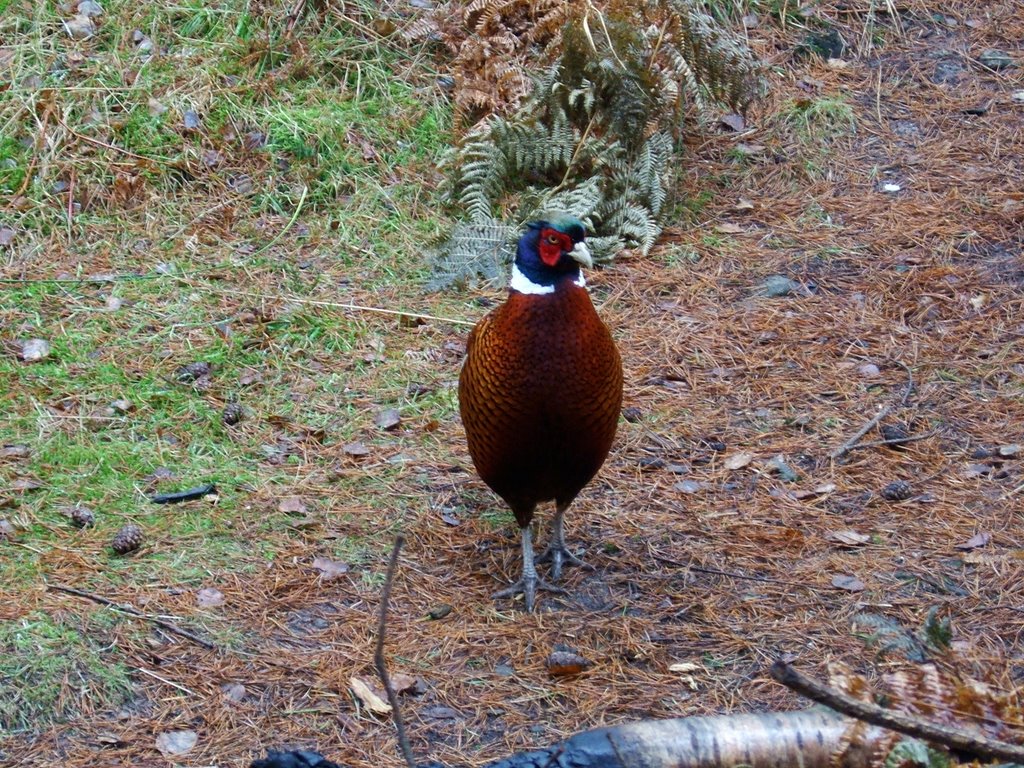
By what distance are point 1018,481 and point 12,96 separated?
6048 mm

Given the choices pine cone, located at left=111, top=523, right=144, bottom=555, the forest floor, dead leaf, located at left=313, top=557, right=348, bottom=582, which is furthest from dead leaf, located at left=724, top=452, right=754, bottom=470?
pine cone, located at left=111, top=523, right=144, bottom=555

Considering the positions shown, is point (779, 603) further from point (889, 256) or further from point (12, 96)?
point (12, 96)

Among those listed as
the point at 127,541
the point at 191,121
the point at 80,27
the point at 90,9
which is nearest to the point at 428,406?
the point at 127,541

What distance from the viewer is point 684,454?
16.4ft

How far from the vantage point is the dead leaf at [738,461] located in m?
4.88

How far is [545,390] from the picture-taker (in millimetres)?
3809

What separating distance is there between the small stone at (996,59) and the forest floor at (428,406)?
0.37ft

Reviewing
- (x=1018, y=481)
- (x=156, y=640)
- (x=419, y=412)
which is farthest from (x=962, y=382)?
(x=156, y=640)

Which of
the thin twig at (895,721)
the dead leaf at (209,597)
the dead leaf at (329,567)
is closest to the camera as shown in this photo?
the thin twig at (895,721)

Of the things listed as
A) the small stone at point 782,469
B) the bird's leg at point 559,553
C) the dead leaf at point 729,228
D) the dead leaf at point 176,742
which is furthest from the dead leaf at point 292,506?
the dead leaf at point 729,228

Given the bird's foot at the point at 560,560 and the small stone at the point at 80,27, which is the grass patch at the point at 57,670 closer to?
the bird's foot at the point at 560,560

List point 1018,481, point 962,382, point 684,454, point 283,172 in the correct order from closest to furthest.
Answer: point 1018,481
point 684,454
point 962,382
point 283,172

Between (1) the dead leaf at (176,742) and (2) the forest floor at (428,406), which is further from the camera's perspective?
(2) the forest floor at (428,406)

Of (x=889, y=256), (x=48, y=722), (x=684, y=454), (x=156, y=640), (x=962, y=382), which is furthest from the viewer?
(x=889, y=256)
